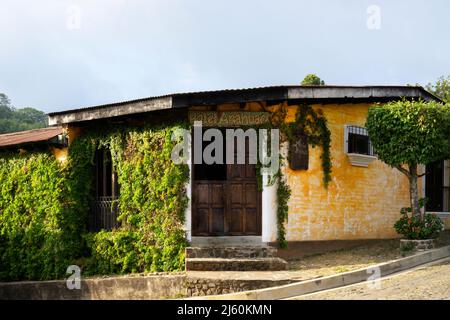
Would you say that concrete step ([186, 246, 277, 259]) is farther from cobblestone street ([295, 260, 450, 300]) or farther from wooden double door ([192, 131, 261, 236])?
cobblestone street ([295, 260, 450, 300])

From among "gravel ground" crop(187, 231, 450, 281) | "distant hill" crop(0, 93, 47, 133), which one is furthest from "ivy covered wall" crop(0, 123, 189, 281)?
"distant hill" crop(0, 93, 47, 133)

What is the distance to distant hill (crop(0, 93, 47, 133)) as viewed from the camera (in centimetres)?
4703

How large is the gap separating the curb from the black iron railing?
426 cm

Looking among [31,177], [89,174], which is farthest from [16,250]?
[89,174]

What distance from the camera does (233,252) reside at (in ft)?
39.5

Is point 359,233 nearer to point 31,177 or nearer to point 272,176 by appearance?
point 272,176

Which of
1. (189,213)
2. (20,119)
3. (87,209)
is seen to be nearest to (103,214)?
(87,209)

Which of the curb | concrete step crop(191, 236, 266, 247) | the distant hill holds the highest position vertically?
the distant hill

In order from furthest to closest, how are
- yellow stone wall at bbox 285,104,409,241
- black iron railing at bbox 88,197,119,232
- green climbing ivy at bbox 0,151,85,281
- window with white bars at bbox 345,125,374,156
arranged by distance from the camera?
green climbing ivy at bbox 0,151,85,281, black iron railing at bbox 88,197,119,232, window with white bars at bbox 345,125,374,156, yellow stone wall at bbox 285,104,409,241

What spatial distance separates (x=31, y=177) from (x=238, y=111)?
5.64 metres

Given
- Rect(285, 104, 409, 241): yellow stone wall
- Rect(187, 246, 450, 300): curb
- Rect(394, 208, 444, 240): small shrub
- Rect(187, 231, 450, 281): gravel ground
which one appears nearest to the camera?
Rect(187, 246, 450, 300): curb
